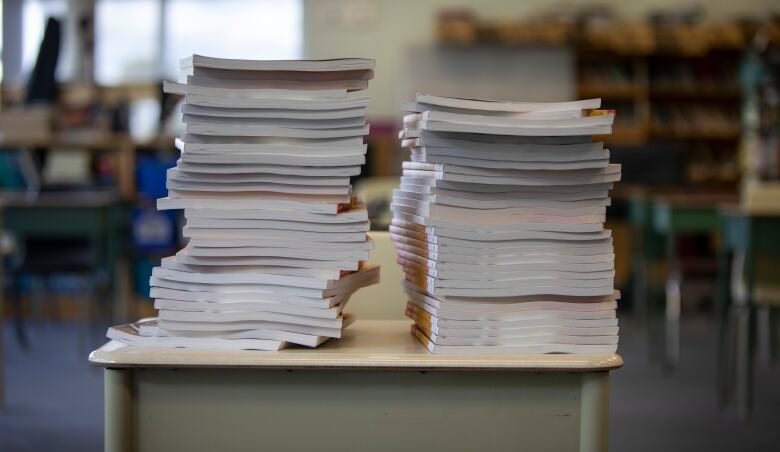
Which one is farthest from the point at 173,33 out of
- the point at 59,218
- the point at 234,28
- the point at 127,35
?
the point at 59,218

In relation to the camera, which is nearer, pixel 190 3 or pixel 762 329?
pixel 762 329

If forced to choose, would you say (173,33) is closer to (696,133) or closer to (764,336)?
(696,133)

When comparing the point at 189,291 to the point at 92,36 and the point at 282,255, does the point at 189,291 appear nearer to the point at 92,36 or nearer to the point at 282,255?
the point at 282,255

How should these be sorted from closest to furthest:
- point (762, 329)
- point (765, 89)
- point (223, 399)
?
point (223, 399)
point (765, 89)
point (762, 329)

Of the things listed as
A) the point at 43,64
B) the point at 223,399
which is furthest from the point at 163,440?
the point at 43,64

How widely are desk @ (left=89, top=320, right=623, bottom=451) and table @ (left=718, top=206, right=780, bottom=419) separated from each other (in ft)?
8.59

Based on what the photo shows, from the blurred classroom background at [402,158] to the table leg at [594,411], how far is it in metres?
1.09

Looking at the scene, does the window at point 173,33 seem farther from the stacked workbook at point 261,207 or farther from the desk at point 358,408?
the desk at point 358,408

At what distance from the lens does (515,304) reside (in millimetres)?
1195

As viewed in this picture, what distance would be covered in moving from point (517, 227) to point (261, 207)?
1.05 ft

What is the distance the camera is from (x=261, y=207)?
3.93ft

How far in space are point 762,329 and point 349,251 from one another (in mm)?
4857

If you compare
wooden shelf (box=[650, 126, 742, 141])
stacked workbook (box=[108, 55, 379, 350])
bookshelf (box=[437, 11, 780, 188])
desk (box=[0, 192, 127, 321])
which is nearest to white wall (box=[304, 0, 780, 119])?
bookshelf (box=[437, 11, 780, 188])

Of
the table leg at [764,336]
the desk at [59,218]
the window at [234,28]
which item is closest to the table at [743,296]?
the table leg at [764,336]
